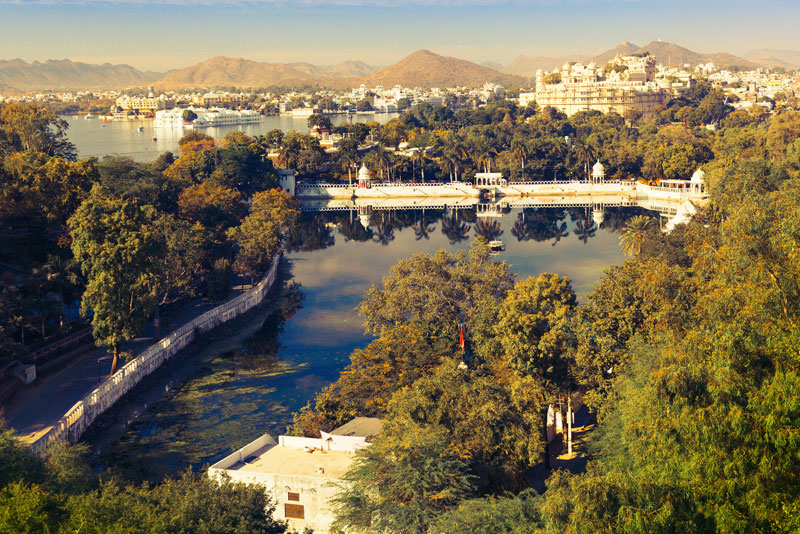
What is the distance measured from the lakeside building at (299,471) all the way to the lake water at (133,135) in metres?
79.0

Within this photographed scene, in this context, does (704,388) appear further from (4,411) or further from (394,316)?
(4,411)

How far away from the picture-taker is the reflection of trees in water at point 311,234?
169 feet

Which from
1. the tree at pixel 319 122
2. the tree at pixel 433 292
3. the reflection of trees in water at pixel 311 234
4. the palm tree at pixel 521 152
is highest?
the tree at pixel 319 122

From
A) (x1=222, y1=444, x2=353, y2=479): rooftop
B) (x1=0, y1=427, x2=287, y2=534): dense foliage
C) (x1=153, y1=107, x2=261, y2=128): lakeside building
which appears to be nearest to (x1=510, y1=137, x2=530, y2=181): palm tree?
(x1=222, y1=444, x2=353, y2=479): rooftop

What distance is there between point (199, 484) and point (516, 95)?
600 ft

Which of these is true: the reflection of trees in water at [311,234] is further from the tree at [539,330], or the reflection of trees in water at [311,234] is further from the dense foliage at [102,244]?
the tree at [539,330]

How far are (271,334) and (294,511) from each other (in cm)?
1610

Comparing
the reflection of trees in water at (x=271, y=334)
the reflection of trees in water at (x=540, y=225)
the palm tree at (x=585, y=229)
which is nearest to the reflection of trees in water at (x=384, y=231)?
the reflection of trees in water at (x=540, y=225)

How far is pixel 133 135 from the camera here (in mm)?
140875

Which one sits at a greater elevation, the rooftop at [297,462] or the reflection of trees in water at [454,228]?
the reflection of trees in water at [454,228]

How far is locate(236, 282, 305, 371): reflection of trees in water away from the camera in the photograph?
1153 inches

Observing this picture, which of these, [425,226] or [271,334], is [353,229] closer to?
[425,226]

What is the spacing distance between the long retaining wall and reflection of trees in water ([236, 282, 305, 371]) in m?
1.13

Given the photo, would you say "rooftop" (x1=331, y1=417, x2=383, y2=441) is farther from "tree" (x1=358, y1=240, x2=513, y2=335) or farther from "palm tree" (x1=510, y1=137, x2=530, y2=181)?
"palm tree" (x1=510, y1=137, x2=530, y2=181)
